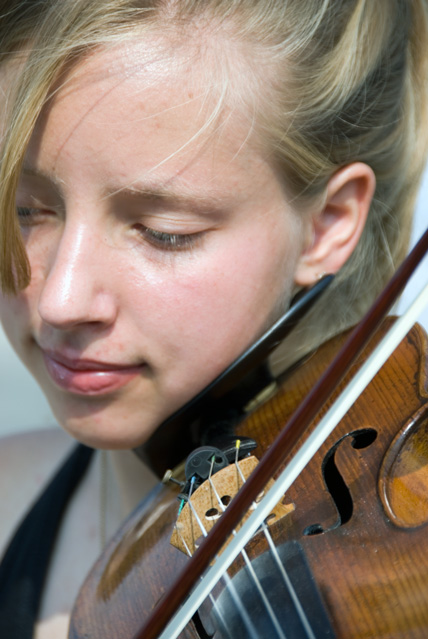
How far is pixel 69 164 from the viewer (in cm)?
71

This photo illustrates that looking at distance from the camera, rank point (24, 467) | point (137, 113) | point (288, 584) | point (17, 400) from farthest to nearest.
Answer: point (17, 400) → point (24, 467) → point (137, 113) → point (288, 584)

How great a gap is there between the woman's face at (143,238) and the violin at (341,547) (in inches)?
5.0

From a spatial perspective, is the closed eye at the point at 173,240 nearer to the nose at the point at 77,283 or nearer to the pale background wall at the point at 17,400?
the nose at the point at 77,283

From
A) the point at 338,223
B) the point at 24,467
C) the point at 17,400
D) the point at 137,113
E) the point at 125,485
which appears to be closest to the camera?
the point at 137,113

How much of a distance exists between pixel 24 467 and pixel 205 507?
0.85 metres

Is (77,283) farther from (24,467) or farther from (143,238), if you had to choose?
(24,467)

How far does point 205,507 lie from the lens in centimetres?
66

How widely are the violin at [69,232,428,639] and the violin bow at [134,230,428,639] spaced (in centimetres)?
1

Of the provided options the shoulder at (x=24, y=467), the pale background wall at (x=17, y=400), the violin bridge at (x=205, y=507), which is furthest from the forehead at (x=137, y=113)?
the pale background wall at (x=17, y=400)

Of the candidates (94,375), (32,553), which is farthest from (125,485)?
(94,375)

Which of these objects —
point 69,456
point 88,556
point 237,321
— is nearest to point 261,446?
point 237,321

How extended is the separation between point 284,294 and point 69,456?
0.62 metres

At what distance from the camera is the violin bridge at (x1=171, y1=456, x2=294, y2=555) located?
2.14 ft

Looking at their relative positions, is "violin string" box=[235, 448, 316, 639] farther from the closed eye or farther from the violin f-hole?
the closed eye
